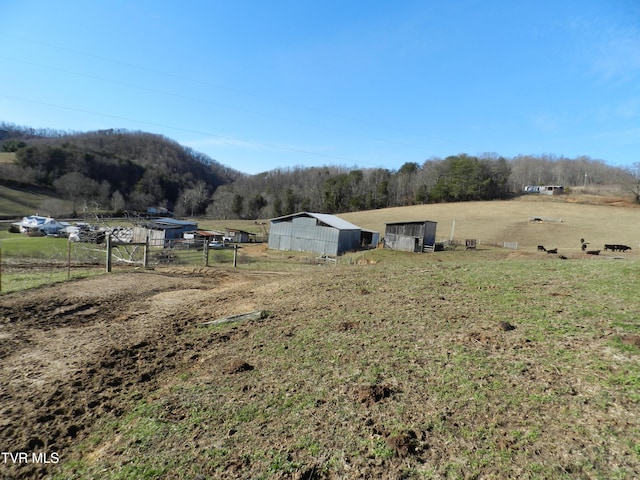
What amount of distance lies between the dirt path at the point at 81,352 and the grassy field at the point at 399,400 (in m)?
0.43

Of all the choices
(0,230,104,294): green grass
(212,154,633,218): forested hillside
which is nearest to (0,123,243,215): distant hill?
(212,154,633,218): forested hillside

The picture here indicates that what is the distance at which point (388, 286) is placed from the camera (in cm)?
1087

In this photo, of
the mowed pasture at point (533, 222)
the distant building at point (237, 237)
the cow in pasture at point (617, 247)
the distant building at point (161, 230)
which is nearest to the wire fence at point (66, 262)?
the distant building at point (161, 230)

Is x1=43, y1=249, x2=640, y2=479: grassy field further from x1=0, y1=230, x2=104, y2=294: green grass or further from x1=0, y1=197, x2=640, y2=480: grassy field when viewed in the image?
x1=0, y1=230, x2=104, y2=294: green grass

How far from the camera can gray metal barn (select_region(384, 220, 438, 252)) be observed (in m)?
38.6

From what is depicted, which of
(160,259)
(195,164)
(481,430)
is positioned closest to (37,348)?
(481,430)

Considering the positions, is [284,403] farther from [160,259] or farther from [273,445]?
[160,259]

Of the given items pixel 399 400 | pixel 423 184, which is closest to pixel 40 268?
pixel 399 400

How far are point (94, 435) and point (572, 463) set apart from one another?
5.58 metres

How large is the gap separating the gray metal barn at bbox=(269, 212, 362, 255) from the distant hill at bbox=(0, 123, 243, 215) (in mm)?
62154

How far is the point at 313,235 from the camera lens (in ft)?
146

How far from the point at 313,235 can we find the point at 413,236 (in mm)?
13396

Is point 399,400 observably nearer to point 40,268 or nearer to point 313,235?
point 40,268

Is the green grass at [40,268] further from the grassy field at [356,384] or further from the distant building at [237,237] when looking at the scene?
the distant building at [237,237]
